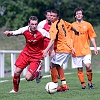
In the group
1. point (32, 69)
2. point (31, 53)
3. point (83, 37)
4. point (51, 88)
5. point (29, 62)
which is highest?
point (83, 37)

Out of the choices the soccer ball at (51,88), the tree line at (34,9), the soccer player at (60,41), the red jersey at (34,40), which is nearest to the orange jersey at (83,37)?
Answer: the soccer player at (60,41)

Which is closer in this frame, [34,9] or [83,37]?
[83,37]

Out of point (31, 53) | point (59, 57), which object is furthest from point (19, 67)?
point (59, 57)

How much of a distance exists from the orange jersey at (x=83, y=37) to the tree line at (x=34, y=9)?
20.6 meters

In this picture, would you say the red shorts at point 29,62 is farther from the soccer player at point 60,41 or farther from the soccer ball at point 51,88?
the soccer ball at point 51,88

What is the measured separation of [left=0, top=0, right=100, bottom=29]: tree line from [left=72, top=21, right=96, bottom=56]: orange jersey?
67.5 ft

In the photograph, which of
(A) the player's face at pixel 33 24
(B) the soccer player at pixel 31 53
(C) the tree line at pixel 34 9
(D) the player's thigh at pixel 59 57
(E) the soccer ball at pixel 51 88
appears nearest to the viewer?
(E) the soccer ball at pixel 51 88

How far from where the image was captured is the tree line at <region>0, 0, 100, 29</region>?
33.8m

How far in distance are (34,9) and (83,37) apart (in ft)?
68.5

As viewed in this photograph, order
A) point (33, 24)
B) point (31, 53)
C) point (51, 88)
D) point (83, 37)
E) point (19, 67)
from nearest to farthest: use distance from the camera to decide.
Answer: point (51, 88), point (33, 24), point (19, 67), point (31, 53), point (83, 37)

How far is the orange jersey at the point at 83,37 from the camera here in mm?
13039

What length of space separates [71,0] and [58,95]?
23.7 m

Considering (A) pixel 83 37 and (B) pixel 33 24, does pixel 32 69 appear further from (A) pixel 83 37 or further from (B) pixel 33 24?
(A) pixel 83 37

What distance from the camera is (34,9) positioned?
111 ft
